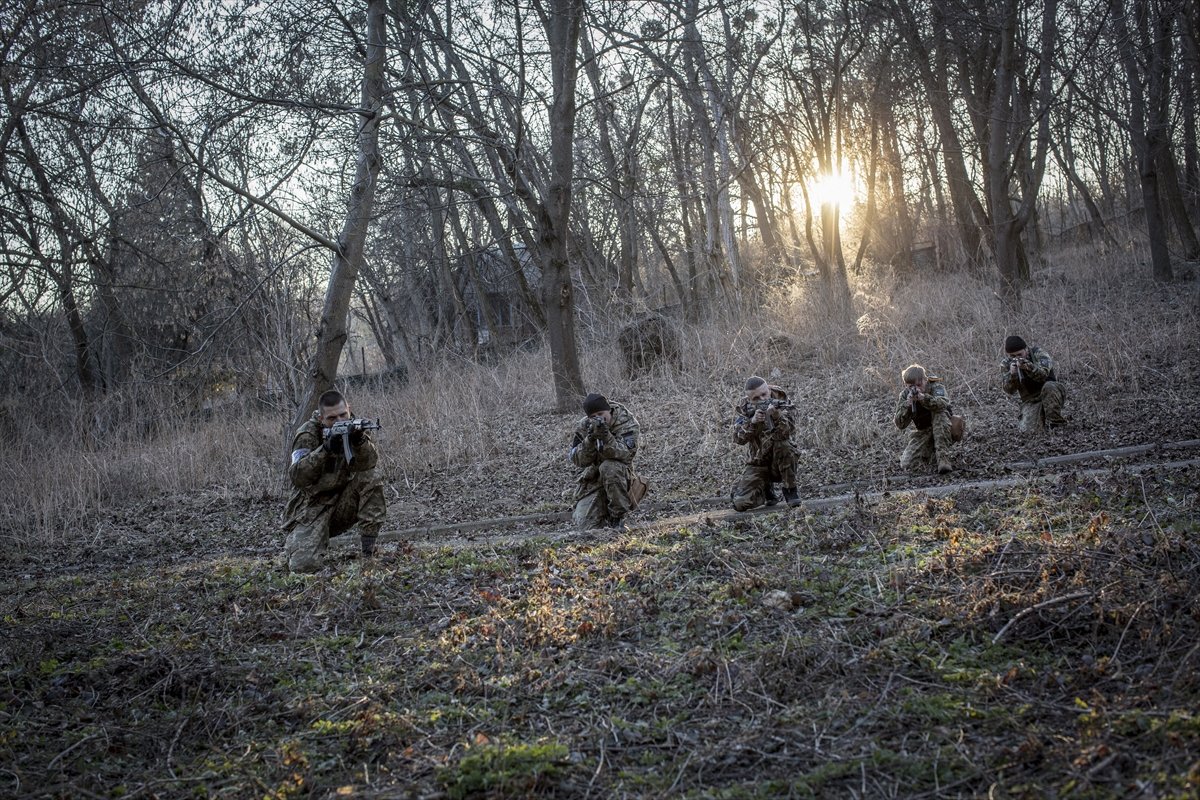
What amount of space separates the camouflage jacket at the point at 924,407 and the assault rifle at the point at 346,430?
4.92 metres

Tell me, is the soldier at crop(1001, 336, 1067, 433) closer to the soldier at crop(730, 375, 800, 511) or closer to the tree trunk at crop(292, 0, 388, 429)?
the soldier at crop(730, 375, 800, 511)

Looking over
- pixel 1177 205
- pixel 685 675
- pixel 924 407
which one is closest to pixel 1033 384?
pixel 924 407

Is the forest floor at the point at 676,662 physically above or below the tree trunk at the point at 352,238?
below

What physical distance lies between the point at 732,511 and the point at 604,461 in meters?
1.33

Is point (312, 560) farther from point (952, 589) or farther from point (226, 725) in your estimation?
point (952, 589)

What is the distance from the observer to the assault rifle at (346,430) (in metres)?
7.44

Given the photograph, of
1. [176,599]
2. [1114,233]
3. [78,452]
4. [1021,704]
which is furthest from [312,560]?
[1114,233]

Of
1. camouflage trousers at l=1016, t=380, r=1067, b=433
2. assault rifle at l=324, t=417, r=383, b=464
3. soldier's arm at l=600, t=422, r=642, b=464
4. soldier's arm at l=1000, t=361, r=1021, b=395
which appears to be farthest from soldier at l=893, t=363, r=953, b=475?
assault rifle at l=324, t=417, r=383, b=464

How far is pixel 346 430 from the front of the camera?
293 inches

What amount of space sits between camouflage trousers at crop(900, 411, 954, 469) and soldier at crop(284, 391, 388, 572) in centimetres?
500

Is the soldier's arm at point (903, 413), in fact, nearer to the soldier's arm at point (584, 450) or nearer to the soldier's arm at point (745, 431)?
the soldier's arm at point (745, 431)

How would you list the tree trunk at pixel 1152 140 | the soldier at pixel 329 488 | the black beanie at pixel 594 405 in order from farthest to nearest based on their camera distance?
the tree trunk at pixel 1152 140
the black beanie at pixel 594 405
the soldier at pixel 329 488

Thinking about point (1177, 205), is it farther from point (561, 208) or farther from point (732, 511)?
point (732, 511)

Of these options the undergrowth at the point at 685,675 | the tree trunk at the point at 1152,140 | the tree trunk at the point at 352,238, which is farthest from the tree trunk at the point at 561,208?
the tree trunk at the point at 1152,140
